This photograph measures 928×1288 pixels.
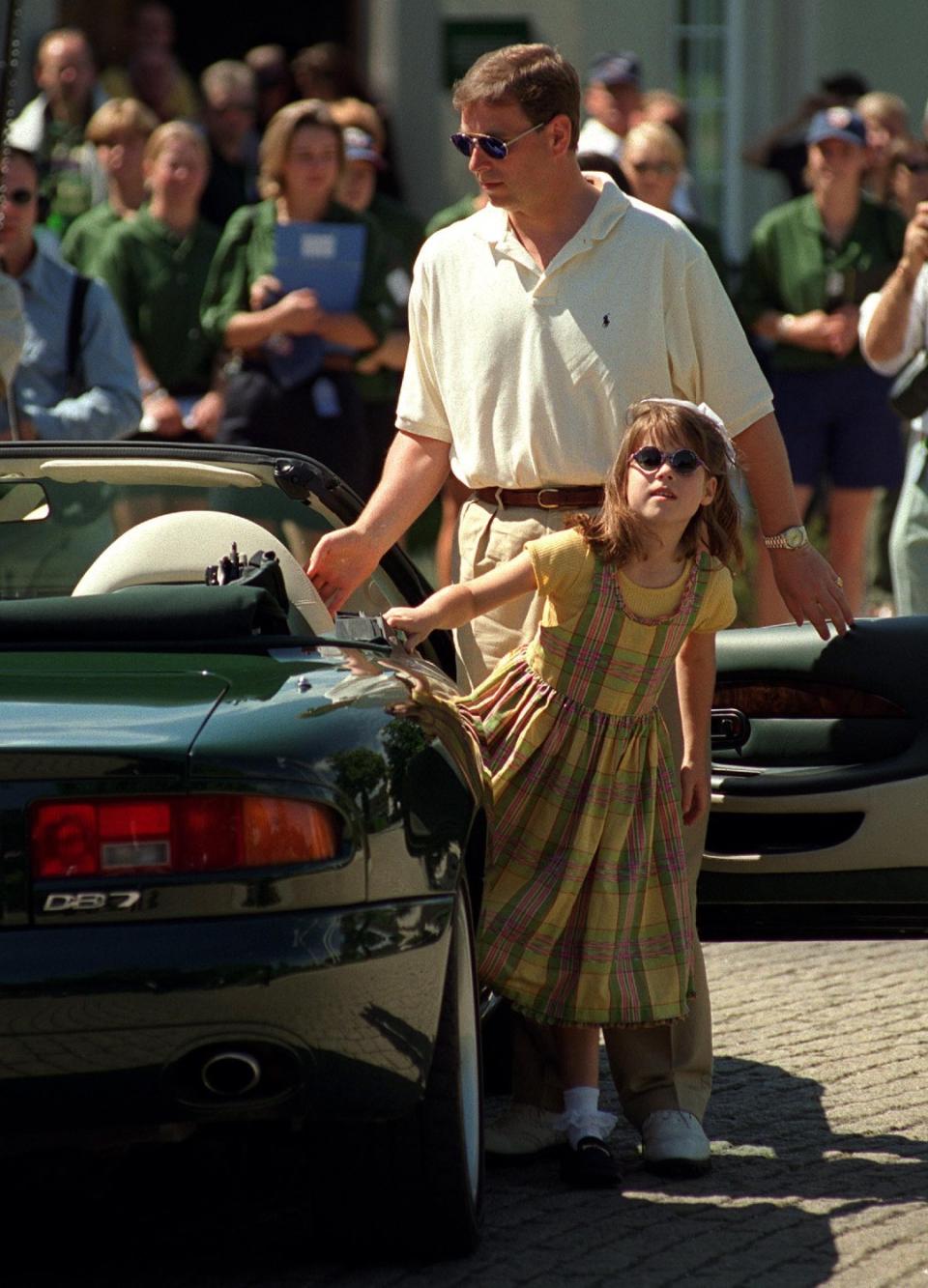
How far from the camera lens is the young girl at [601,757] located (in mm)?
4371

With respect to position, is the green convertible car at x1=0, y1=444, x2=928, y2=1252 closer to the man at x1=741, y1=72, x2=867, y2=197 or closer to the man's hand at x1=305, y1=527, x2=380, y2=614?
the man's hand at x1=305, y1=527, x2=380, y2=614

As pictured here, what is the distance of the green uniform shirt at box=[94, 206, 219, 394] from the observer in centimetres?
1016

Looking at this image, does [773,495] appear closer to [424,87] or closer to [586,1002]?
[586,1002]

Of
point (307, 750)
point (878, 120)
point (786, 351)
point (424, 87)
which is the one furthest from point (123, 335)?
point (424, 87)

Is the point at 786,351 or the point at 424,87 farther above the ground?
the point at 424,87

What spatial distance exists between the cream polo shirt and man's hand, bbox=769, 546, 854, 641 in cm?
28

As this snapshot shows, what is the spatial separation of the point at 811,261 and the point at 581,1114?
628 cm

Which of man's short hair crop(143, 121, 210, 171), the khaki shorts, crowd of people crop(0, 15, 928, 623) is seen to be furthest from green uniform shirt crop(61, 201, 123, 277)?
the khaki shorts

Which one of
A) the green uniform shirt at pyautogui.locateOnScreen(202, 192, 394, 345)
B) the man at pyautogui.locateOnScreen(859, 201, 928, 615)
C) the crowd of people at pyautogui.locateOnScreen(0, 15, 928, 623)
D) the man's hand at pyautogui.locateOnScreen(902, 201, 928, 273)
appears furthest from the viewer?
the green uniform shirt at pyautogui.locateOnScreen(202, 192, 394, 345)

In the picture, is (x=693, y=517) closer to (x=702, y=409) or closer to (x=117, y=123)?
(x=702, y=409)

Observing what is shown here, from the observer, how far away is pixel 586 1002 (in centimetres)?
436

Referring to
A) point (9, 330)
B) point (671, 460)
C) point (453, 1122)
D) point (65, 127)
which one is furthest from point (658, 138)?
point (453, 1122)

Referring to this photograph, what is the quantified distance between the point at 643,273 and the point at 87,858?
1.87 metres

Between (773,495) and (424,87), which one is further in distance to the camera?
(424,87)
